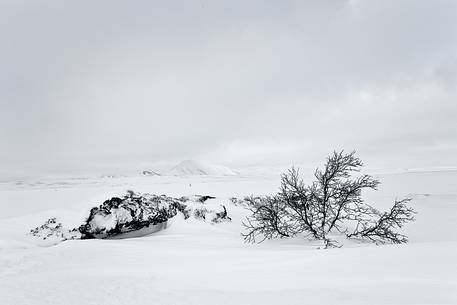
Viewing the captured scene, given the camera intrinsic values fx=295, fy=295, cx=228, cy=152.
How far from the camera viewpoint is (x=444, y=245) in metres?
4.23

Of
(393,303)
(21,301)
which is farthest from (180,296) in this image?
(393,303)

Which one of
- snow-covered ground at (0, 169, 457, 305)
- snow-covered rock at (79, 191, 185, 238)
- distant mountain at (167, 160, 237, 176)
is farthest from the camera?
distant mountain at (167, 160, 237, 176)

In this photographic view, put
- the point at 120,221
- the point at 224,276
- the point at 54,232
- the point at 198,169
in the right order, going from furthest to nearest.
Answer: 1. the point at 198,169
2. the point at 54,232
3. the point at 120,221
4. the point at 224,276

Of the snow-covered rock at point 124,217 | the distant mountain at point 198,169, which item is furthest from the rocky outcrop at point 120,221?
the distant mountain at point 198,169

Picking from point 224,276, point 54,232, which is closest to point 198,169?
point 54,232

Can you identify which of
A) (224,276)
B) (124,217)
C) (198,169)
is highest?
(198,169)

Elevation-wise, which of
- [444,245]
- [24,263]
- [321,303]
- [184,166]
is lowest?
[24,263]

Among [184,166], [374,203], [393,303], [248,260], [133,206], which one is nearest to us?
[393,303]

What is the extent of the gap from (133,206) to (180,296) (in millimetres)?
6285

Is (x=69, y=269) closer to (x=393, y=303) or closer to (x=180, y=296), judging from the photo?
(x=180, y=296)

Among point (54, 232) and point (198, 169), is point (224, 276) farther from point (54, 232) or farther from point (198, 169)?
point (198, 169)

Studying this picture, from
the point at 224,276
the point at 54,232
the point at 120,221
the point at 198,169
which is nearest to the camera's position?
the point at 224,276

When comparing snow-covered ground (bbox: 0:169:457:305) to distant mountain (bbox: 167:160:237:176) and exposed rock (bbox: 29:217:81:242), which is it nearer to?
exposed rock (bbox: 29:217:81:242)

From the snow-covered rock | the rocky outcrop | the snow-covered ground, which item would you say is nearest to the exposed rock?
the rocky outcrop
